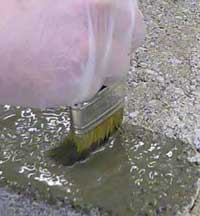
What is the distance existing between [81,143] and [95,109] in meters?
0.06

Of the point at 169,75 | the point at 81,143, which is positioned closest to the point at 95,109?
the point at 81,143

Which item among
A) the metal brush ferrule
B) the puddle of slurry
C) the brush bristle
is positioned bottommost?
the puddle of slurry

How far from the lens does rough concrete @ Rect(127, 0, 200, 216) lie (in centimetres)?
97

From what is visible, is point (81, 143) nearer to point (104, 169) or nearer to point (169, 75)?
point (104, 169)

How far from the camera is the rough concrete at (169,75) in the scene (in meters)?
Answer: 0.97

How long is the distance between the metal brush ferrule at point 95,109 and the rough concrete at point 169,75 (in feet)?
0.28

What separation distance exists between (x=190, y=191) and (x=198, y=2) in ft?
1.83

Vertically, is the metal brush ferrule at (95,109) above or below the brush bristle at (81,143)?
above

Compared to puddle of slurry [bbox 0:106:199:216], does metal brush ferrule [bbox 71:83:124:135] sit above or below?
above

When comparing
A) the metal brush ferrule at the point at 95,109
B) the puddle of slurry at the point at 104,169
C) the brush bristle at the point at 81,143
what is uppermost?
the metal brush ferrule at the point at 95,109

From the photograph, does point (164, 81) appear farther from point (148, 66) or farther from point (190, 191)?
point (190, 191)

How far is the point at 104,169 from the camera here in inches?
35.3

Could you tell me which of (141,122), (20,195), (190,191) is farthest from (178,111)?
(20,195)

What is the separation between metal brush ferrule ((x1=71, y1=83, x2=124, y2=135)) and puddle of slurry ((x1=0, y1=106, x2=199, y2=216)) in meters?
0.06
